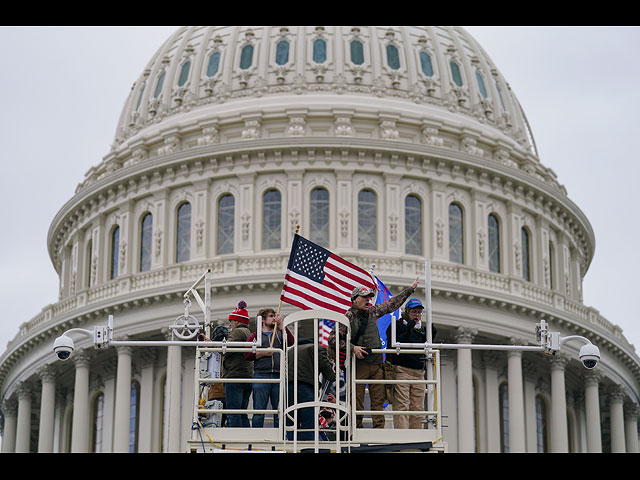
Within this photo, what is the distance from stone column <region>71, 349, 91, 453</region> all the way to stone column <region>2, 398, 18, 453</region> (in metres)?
5.76

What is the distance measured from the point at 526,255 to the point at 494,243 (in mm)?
1683

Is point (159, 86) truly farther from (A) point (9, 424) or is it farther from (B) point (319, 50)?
(A) point (9, 424)

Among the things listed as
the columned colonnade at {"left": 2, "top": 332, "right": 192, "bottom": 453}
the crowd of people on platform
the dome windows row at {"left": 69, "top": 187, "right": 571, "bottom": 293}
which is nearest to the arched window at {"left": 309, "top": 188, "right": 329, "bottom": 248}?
the dome windows row at {"left": 69, "top": 187, "right": 571, "bottom": 293}

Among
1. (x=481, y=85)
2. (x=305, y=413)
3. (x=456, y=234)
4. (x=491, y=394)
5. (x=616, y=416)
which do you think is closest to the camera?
(x=305, y=413)

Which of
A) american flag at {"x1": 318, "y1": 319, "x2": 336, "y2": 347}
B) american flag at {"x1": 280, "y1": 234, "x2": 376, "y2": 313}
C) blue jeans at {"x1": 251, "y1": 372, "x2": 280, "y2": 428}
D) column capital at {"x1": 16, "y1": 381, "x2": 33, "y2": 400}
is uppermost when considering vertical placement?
column capital at {"x1": 16, "y1": 381, "x2": 33, "y2": 400}

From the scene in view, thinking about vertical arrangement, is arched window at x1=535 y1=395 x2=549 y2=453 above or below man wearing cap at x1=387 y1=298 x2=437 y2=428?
above

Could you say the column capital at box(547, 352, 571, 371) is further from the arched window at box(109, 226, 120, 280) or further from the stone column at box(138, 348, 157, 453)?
the arched window at box(109, 226, 120, 280)

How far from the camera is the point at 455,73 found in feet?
216

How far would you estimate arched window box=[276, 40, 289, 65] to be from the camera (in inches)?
2532

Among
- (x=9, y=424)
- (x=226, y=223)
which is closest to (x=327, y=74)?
(x=226, y=223)

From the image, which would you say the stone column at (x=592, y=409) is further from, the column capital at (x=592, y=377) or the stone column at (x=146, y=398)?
the stone column at (x=146, y=398)

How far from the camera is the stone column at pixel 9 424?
63.6m

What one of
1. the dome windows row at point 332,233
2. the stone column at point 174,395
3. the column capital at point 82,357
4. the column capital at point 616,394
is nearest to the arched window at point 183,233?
the dome windows row at point 332,233
